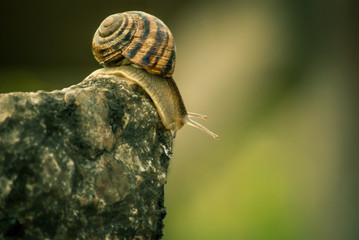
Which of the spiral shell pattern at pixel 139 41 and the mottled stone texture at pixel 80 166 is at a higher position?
the spiral shell pattern at pixel 139 41

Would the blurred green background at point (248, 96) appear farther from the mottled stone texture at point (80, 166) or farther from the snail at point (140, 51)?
the mottled stone texture at point (80, 166)

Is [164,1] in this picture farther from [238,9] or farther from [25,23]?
[25,23]

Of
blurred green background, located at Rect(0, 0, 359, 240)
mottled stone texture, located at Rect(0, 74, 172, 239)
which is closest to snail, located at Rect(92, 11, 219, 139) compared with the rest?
mottled stone texture, located at Rect(0, 74, 172, 239)

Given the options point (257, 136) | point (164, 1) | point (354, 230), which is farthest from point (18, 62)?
point (354, 230)

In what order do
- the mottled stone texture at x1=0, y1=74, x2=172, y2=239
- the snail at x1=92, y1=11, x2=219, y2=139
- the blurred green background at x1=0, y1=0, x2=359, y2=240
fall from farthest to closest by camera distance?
the blurred green background at x1=0, y1=0, x2=359, y2=240 < the snail at x1=92, y1=11, x2=219, y2=139 < the mottled stone texture at x1=0, y1=74, x2=172, y2=239

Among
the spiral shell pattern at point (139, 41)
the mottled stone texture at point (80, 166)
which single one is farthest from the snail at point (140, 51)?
the mottled stone texture at point (80, 166)

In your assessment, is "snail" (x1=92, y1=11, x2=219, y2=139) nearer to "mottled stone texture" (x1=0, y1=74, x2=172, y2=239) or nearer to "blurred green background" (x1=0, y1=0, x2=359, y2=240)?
"mottled stone texture" (x1=0, y1=74, x2=172, y2=239)
